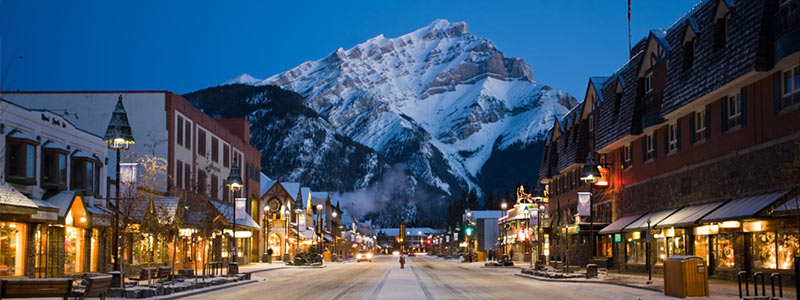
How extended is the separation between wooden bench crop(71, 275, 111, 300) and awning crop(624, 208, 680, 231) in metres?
28.2

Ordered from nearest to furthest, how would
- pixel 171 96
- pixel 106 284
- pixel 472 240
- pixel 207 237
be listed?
pixel 106 284 → pixel 207 237 → pixel 171 96 → pixel 472 240

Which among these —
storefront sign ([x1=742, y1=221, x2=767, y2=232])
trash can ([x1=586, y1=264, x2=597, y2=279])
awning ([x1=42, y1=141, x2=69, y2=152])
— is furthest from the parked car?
storefront sign ([x1=742, y1=221, x2=767, y2=232])

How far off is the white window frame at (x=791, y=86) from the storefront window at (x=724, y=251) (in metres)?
7.63

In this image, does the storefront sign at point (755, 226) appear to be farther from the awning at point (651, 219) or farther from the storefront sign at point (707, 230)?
the awning at point (651, 219)

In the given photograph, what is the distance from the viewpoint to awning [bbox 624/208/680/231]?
43312 millimetres

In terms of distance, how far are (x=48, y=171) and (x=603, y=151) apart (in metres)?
36.6

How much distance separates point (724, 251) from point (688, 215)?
2.33 metres

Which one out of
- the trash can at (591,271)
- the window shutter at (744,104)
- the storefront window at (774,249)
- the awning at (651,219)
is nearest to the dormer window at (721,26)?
the window shutter at (744,104)

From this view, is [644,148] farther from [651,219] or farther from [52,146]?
[52,146]

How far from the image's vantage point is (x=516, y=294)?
29453 mm

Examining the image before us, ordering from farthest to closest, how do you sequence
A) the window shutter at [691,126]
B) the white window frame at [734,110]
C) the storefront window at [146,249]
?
the storefront window at [146,249], the window shutter at [691,126], the white window frame at [734,110]

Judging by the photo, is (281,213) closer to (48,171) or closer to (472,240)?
(472,240)

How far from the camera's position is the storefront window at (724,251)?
36.3 m

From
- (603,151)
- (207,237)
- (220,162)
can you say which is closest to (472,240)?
(220,162)
